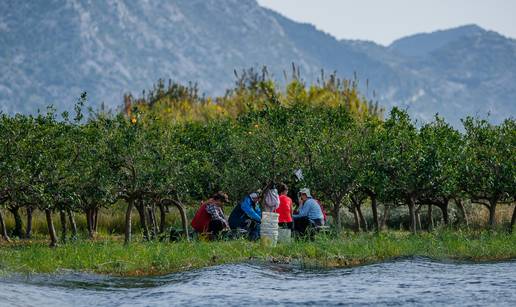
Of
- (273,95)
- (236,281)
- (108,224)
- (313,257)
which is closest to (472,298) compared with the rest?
(236,281)

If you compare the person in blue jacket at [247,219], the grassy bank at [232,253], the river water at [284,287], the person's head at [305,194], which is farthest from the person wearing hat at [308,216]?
the river water at [284,287]

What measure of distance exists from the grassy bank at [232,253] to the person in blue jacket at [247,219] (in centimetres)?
272

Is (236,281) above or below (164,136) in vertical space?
below

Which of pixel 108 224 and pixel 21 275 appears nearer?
pixel 21 275

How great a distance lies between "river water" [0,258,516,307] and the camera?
19.7 metres

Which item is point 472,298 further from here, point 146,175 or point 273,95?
point 273,95

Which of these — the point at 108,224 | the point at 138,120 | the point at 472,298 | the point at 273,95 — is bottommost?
the point at 472,298

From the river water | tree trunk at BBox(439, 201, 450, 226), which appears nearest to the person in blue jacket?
the river water

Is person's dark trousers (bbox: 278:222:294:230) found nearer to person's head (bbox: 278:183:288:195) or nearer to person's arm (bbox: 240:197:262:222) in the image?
person's head (bbox: 278:183:288:195)

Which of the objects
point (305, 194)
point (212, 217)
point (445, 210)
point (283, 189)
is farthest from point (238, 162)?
point (445, 210)

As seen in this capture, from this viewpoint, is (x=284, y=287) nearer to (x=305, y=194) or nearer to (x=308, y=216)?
(x=308, y=216)

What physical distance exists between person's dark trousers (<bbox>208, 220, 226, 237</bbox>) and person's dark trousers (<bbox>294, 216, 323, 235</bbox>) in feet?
8.75

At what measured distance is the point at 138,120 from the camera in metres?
29.8

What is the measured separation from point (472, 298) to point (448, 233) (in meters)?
11.0
